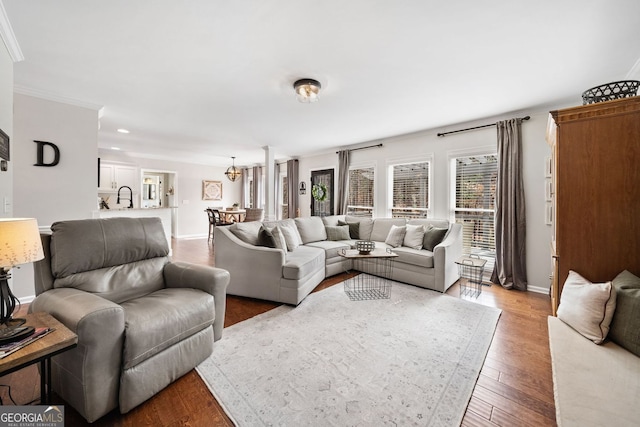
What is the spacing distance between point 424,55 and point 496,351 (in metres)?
2.60

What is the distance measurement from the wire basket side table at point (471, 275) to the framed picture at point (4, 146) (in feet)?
15.7

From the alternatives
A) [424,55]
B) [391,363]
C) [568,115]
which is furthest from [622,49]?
[391,363]

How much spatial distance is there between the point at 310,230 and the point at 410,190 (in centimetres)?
214

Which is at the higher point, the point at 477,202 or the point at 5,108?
the point at 5,108

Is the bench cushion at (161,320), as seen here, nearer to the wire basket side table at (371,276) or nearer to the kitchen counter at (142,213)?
the wire basket side table at (371,276)

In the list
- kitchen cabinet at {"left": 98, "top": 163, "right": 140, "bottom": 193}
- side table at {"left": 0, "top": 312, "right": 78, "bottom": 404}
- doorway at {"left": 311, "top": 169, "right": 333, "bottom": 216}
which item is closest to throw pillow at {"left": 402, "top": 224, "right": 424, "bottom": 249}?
doorway at {"left": 311, "top": 169, "right": 333, "bottom": 216}

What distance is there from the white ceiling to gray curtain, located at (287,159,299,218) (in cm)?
330

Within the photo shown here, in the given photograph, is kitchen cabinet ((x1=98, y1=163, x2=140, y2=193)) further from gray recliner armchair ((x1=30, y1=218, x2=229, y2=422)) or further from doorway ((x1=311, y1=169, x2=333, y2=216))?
gray recliner armchair ((x1=30, y1=218, x2=229, y2=422))

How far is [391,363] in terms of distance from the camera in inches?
76.4

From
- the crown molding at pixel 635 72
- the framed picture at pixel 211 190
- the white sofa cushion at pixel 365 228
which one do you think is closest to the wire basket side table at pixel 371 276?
the white sofa cushion at pixel 365 228

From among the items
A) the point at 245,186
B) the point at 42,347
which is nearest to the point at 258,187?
the point at 245,186

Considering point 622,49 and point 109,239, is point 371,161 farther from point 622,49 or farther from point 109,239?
point 109,239

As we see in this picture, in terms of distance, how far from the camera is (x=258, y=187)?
8.76m

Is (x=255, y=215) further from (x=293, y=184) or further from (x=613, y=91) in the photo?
(x=613, y=91)
